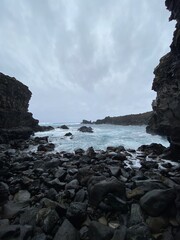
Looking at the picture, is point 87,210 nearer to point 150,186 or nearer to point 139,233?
point 139,233

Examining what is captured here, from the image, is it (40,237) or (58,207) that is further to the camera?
(58,207)

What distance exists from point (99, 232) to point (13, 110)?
102ft

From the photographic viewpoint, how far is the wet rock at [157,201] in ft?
17.3

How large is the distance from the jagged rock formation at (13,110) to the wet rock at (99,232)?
19.4 meters

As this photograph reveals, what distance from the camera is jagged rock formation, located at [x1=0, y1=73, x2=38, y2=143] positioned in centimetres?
2703

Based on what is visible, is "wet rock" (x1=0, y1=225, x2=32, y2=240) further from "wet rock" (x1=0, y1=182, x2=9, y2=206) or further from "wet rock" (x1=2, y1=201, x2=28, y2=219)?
"wet rock" (x1=0, y1=182, x2=9, y2=206)

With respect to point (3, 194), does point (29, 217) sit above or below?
below

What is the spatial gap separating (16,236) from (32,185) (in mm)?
3249

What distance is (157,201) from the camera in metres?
5.40

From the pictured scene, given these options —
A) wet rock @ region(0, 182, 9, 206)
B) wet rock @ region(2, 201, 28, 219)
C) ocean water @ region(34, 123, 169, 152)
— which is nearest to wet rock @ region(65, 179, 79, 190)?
wet rock @ region(2, 201, 28, 219)

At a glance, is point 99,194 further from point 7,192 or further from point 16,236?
point 7,192

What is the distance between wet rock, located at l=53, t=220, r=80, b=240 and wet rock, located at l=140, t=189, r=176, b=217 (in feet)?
7.14

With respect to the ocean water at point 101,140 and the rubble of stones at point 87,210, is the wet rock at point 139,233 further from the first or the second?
the ocean water at point 101,140

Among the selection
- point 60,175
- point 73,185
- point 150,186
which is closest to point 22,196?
point 73,185
